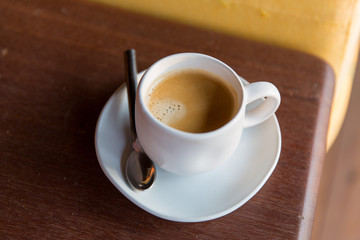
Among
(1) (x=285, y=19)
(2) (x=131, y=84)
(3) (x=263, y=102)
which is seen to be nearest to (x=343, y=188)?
(1) (x=285, y=19)

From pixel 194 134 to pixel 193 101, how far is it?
0.12m

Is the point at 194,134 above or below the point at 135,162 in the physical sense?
above

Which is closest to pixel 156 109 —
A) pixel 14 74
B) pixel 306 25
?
pixel 14 74

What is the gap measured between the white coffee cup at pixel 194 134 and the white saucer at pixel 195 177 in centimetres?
3

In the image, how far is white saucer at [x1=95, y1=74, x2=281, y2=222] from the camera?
55cm

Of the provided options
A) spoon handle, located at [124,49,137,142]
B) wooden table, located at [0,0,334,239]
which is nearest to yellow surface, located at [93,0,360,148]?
wooden table, located at [0,0,334,239]

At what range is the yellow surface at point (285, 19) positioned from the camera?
3.00ft

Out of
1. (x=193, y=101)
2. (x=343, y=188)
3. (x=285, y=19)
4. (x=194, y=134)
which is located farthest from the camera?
(x=343, y=188)

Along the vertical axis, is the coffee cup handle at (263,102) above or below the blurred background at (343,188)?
above

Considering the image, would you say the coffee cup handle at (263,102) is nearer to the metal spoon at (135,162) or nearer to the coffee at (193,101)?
the coffee at (193,101)

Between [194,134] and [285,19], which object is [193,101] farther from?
[285,19]

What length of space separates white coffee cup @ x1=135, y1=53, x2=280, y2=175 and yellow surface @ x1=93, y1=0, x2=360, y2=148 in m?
0.39

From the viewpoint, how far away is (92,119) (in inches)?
27.1

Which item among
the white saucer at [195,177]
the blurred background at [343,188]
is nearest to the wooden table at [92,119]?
the white saucer at [195,177]
